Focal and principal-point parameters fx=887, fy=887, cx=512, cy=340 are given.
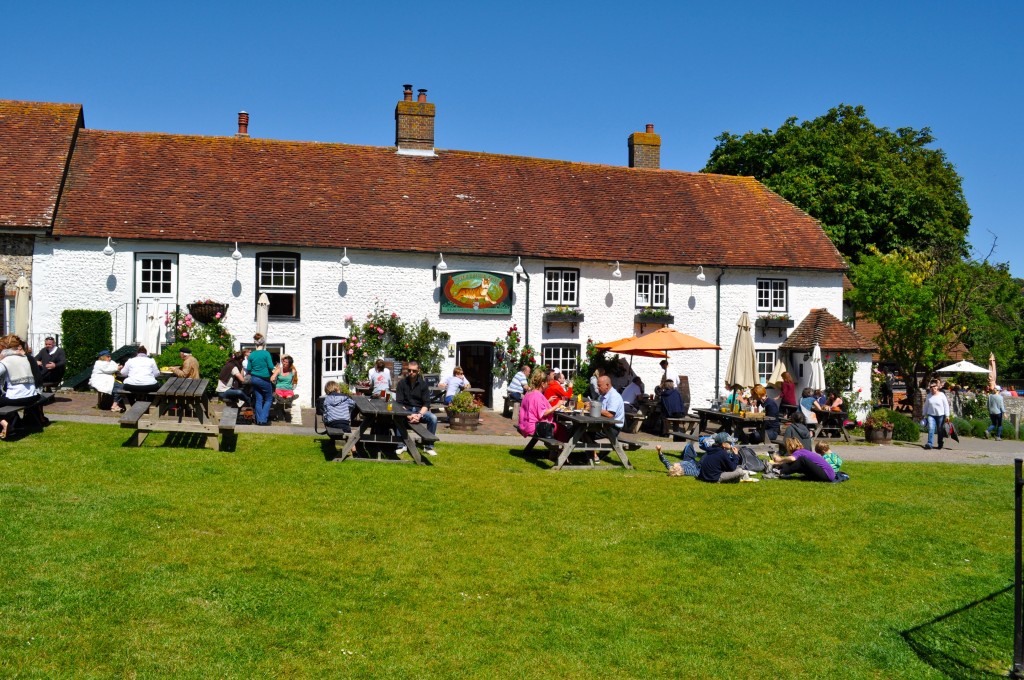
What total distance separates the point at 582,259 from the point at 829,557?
688 inches

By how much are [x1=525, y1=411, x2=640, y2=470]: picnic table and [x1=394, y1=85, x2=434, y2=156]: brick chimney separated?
52.3 ft

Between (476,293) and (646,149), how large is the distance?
11.2 m

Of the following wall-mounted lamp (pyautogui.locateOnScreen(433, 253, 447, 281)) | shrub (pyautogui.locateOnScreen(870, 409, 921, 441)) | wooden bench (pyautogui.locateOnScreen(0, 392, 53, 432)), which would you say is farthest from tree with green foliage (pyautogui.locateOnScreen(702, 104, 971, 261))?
wooden bench (pyautogui.locateOnScreen(0, 392, 53, 432))

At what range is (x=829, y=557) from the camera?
985 centimetres

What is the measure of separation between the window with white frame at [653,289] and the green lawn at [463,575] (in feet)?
48.8

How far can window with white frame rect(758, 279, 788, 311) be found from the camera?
28797 millimetres

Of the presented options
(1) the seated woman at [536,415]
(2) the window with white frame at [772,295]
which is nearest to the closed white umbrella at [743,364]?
(2) the window with white frame at [772,295]

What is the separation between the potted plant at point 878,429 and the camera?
70.8ft

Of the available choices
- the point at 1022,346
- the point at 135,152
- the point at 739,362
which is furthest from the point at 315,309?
the point at 1022,346

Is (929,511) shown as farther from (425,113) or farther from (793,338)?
(425,113)

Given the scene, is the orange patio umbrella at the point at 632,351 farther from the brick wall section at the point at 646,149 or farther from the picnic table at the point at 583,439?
the brick wall section at the point at 646,149

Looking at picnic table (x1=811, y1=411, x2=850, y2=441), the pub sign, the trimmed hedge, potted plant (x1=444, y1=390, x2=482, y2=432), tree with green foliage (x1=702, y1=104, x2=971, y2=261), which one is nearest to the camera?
potted plant (x1=444, y1=390, x2=482, y2=432)

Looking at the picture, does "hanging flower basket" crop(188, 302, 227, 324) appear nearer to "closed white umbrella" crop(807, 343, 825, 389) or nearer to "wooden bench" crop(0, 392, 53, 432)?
"wooden bench" crop(0, 392, 53, 432)

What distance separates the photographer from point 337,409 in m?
14.8
